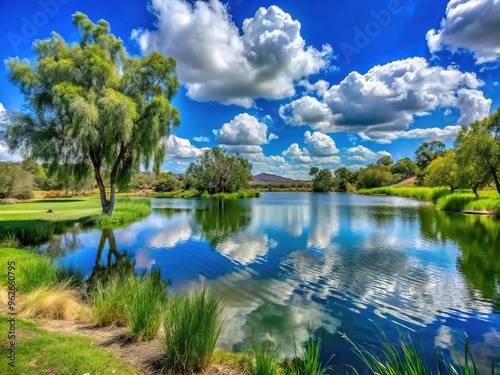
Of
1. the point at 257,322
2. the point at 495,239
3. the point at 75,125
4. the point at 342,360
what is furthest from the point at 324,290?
the point at 75,125

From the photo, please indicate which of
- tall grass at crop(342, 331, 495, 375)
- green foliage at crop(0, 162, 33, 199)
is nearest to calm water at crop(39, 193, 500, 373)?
tall grass at crop(342, 331, 495, 375)

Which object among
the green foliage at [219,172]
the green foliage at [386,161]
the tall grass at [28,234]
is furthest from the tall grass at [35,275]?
the green foliage at [386,161]

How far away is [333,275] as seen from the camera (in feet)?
35.7

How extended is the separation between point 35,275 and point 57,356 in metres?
4.87

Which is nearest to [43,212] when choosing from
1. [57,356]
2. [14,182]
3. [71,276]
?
[71,276]

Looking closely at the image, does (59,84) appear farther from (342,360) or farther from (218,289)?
(342,360)

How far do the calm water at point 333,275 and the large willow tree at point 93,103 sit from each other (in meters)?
6.41

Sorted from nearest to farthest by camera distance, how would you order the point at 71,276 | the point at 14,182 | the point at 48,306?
the point at 48,306
the point at 71,276
the point at 14,182

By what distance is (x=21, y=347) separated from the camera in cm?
456

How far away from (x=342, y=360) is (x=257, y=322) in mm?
2201

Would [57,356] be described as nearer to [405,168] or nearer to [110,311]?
[110,311]

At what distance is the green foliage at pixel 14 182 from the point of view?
4559cm

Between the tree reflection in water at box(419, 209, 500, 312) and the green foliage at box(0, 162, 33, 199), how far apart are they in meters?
56.6

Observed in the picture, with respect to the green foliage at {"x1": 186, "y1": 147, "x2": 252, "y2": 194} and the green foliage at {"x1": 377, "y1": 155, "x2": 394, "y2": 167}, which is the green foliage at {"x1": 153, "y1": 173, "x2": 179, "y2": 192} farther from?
the green foliage at {"x1": 377, "y1": 155, "x2": 394, "y2": 167}
